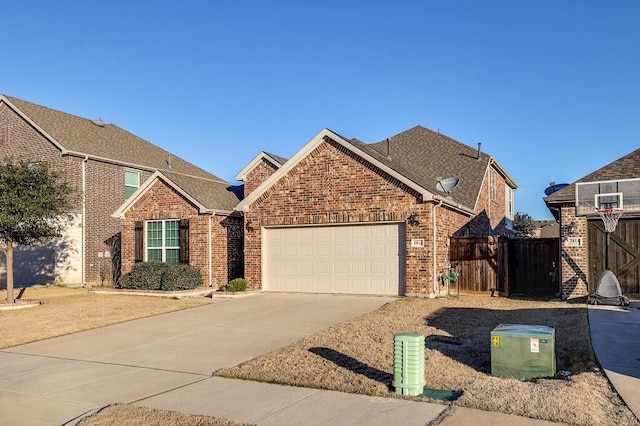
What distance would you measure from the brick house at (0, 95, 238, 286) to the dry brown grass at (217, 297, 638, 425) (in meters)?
13.4

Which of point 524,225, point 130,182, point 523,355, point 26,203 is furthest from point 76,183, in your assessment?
point 524,225

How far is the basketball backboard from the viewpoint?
15312 mm

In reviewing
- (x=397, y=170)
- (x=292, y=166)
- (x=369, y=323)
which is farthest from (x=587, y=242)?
(x=292, y=166)

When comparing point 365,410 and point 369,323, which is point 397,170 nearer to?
point 369,323

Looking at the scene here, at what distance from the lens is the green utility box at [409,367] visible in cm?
678

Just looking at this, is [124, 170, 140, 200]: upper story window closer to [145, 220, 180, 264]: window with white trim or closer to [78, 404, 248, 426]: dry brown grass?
[145, 220, 180, 264]: window with white trim

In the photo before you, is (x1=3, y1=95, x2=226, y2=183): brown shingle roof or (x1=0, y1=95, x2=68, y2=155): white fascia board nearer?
(x1=0, y1=95, x2=68, y2=155): white fascia board

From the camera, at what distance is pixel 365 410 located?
6.24m

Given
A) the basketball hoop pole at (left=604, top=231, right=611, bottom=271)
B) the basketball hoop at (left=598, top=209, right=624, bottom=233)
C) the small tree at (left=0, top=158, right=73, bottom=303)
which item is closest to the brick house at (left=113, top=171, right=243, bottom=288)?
the small tree at (left=0, top=158, right=73, bottom=303)

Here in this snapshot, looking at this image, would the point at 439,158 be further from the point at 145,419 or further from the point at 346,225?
the point at 145,419

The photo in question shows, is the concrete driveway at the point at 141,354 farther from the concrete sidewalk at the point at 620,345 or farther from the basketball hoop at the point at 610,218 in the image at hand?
the basketball hoop at the point at 610,218

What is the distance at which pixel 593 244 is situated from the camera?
16172mm

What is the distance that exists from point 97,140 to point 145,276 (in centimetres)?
1055

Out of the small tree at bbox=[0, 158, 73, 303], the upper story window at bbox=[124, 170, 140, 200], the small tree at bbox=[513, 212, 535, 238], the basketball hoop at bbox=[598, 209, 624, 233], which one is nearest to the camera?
the basketball hoop at bbox=[598, 209, 624, 233]
